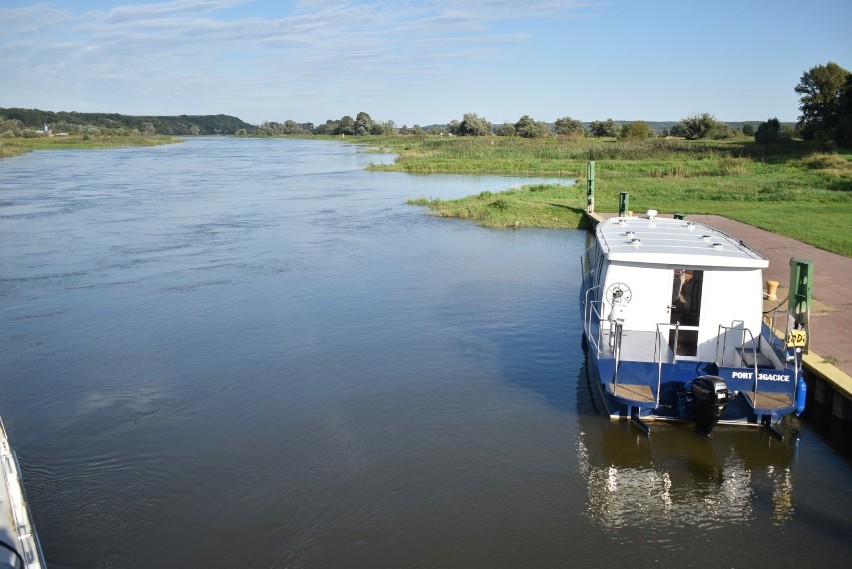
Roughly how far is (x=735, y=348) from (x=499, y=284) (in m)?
10.4

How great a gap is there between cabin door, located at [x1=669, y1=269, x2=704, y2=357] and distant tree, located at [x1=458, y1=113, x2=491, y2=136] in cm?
11183

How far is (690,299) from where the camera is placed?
13.2 m

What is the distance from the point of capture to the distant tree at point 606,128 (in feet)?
348

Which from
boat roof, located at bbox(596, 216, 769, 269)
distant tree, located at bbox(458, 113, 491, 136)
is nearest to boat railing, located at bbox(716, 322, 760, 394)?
boat roof, located at bbox(596, 216, 769, 269)

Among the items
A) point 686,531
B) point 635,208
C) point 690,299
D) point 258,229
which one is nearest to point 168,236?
point 258,229

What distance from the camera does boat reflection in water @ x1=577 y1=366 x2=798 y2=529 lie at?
10305mm

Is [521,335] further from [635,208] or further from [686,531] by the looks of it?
[635,208]

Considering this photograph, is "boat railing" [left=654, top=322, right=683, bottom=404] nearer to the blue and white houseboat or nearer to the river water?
the blue and white houseboat

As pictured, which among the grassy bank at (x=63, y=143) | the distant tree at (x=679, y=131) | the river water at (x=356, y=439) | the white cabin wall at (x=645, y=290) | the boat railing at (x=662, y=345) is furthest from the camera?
the grassy bank at (x=63, y=143)

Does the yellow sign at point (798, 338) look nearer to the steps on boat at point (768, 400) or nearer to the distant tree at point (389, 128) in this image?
the steps on boat at point (768, 400)

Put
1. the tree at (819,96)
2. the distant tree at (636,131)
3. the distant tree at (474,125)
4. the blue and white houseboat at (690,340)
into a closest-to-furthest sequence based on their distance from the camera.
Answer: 1. the blue and white houseboat at (690,340)
2. the tree at (819,96)
3. the distant tree at (636,131)
4. the distant tree at (474,125)

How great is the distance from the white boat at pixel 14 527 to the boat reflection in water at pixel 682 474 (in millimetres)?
6930

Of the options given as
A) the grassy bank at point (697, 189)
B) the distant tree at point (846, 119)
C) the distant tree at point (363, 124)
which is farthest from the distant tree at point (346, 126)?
the distant tree at point (846, 119)

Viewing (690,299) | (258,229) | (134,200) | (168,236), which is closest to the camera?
(690,299)
